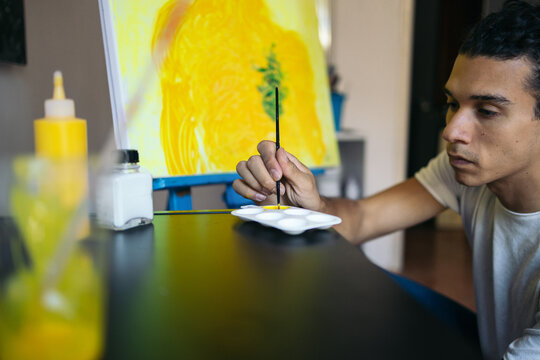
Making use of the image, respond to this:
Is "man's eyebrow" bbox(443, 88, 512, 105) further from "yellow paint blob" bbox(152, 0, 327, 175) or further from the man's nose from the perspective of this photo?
"yellow paint blob" bbox(152, 0, 327, 175)

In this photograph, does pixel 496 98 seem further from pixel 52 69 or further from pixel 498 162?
pixel 52 69

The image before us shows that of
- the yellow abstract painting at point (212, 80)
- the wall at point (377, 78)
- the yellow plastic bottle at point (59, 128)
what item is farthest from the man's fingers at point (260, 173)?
the wall at point (377, 78)

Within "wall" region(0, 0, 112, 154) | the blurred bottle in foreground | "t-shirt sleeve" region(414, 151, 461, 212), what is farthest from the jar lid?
"t-shirt sleeve" region(414, 151, 461, 212)

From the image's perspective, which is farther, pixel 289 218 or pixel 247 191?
pixel 247 191

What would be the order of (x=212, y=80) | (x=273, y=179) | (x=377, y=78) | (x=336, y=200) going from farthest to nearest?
1. (x=377, y=78)
2. (x=336, y=200)
3. (x=212, y=80)
4. (x=273, y=179)

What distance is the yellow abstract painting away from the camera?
909 millimetres

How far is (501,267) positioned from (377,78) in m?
1.93

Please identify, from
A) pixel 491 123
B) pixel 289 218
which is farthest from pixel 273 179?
pixel 491 123

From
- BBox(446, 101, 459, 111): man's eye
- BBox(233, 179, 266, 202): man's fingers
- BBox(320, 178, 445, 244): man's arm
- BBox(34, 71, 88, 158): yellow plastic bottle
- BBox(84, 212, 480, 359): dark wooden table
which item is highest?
BBox(446, 101, 459, 111): man's eye

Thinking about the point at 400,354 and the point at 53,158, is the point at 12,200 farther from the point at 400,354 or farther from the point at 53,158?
the point at 400,354

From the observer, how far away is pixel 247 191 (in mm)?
898

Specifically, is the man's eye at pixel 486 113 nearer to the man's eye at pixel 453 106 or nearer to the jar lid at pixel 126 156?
the man's eye at pixel 453 106

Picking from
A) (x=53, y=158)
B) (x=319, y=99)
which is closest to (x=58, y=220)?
(x=53, y=158)

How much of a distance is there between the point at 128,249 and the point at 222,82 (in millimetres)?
616
